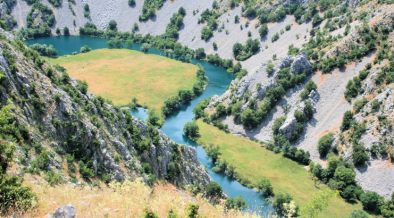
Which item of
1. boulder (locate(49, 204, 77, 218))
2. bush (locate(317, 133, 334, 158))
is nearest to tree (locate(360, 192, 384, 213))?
bush (locate(317, 133, 334, 158))

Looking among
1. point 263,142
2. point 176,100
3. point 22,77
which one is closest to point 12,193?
point 22,77

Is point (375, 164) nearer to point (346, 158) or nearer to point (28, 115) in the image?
point (346, 158)

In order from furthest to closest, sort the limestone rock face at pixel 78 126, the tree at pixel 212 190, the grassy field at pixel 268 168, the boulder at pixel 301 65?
1. the boulder at pixel 301 65
2. the grassy field at pixel 268 168
3. the tree at pixel 212 190
4. the limestone rock face at pixel 78 126

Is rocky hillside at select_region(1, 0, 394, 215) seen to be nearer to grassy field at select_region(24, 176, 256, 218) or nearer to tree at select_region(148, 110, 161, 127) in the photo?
tree at select_region(148, 110, 161, 127)

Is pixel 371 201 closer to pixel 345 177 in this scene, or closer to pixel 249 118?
pixel 345 177

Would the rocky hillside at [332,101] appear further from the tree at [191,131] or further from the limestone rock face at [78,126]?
the limestone rock face at [78,126]

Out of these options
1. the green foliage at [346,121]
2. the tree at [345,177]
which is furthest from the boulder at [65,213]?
the green foliage at [346,121]
